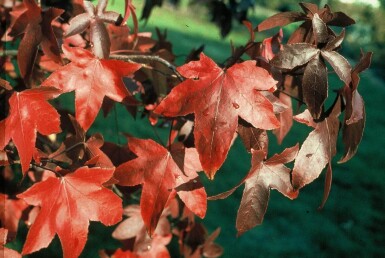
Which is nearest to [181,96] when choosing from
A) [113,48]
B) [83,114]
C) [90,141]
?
[83,114]

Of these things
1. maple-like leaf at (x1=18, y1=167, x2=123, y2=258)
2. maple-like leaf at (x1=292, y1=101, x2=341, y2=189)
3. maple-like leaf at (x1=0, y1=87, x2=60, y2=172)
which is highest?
maple-like leaf at (x1=0, y1=87, x2=60, y2=172)

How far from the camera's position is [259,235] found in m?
3.55

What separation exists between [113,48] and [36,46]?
14.0 inches

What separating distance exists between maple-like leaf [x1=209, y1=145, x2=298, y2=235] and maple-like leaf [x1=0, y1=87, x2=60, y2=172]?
1.44 feet

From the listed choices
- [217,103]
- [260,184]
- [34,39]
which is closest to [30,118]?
[34,39]

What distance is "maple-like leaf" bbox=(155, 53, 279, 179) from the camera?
0.93 metres

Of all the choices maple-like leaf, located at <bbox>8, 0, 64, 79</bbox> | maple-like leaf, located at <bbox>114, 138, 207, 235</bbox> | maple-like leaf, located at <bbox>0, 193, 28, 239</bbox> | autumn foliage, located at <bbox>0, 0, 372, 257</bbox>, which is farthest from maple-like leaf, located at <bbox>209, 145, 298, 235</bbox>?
maple-like leaf, located at <bbox>0, 193, 28, 239</bbox>

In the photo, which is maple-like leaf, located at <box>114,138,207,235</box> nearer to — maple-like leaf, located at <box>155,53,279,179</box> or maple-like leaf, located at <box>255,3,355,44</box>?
maple-like leaf, located at <box>155,53,279,179</box>

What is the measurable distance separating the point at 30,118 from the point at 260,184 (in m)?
0.56

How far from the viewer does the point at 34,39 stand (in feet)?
4.00

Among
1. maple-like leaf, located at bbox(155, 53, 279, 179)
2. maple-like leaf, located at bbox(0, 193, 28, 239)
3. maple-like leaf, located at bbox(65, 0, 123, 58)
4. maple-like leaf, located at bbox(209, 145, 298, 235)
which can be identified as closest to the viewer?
maple-like leaf, located at bbox(155, 53, 279, 179)

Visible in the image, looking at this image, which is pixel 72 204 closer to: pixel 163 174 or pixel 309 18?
pixel 163 174

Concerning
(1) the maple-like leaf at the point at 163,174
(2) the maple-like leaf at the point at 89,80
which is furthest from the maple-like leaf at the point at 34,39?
(1) the maple-like leaf at the point at 163,174

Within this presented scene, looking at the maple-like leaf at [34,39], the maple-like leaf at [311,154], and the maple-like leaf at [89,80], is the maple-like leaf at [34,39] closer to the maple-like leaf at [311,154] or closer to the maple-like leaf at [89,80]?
the maple-like leaf at [89,80]
